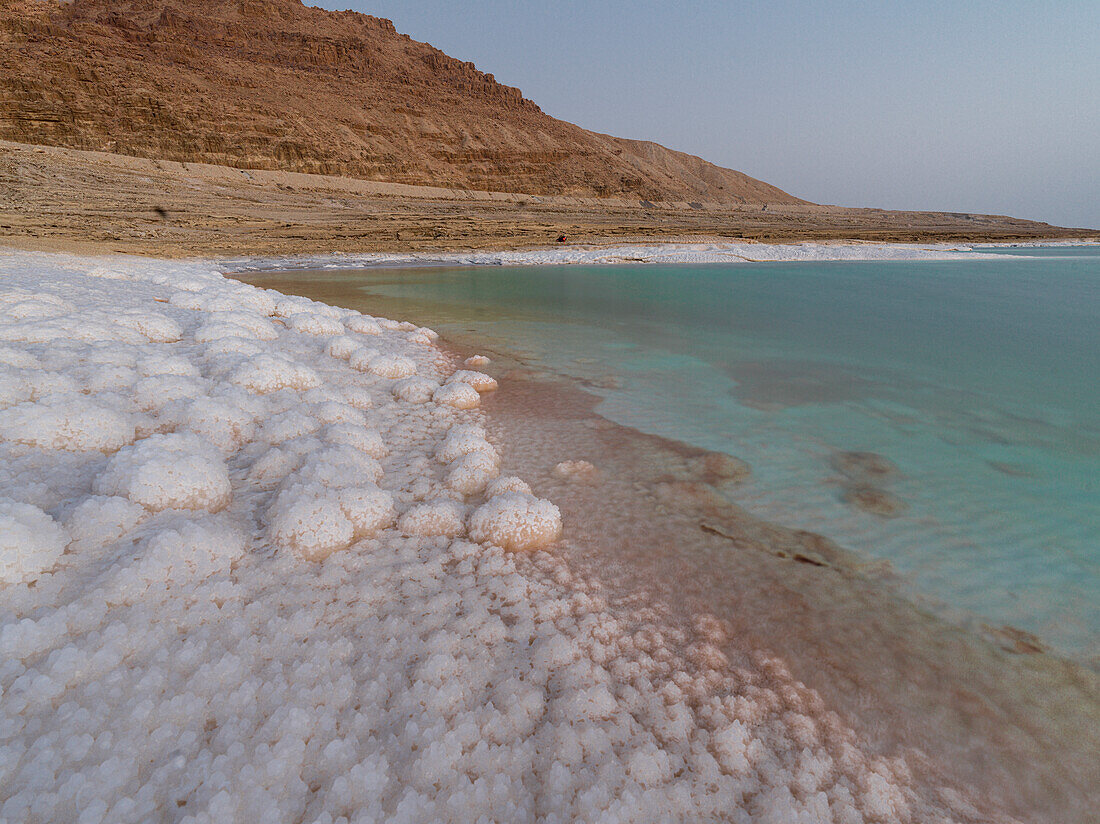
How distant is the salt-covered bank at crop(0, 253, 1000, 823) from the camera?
1490 mm

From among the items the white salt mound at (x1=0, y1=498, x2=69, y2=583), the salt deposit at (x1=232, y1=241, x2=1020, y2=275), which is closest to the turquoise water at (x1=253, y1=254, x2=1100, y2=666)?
the white salt mound at (x1=0, y1=498, x2=69, y2=583)

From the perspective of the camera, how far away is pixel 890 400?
600 cm

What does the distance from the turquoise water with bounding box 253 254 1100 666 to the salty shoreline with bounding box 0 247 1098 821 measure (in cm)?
60

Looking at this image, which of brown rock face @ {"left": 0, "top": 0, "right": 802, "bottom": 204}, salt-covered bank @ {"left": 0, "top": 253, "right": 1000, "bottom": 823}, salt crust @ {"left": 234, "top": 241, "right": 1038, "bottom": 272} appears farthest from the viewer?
brown rock face @ {"left": 0, "top": 0, "right": 802, "bottom": 204}

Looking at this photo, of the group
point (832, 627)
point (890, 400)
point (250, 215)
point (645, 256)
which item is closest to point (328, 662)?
point (832, 627)

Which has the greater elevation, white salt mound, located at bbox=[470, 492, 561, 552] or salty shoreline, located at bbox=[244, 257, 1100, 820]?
white salt mound, located at bbox=[470, 492, 561, 552]

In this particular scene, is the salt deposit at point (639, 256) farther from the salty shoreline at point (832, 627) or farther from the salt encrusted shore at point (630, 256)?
the salty shoreline at point (832, 627)

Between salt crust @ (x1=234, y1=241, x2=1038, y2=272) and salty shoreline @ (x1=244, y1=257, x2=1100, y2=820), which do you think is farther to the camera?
salt crust @ (x1=234, y1=241, x2=1038, y2=272)

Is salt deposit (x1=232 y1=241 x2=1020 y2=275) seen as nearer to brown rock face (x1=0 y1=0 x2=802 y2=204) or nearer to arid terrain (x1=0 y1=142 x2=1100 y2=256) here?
arid terrain (x1=0 y1=142 x2=1100 y2=256)

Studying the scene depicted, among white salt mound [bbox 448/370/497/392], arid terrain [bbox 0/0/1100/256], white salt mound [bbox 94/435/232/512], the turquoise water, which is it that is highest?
arid terrain [bbox 0/0/1100/256]

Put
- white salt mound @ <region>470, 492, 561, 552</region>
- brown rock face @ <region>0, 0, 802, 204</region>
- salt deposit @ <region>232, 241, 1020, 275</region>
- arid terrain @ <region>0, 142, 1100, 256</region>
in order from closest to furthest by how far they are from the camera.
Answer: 1. white salt mound @ <region>470, 492, 561, 552</region>
2. salt deposit @ <region>232, 241, 1020, 275</region>
3. arid terrain @ <region>0, 142, 1100, 256</region>
4. brown rock face @ <region>0, 0, 802, 204</region>

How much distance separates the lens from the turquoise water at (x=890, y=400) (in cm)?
311

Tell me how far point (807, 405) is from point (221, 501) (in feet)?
17.7

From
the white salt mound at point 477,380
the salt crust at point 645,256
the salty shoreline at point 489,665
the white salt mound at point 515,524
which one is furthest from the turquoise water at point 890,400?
the salt crust at point 645,256
